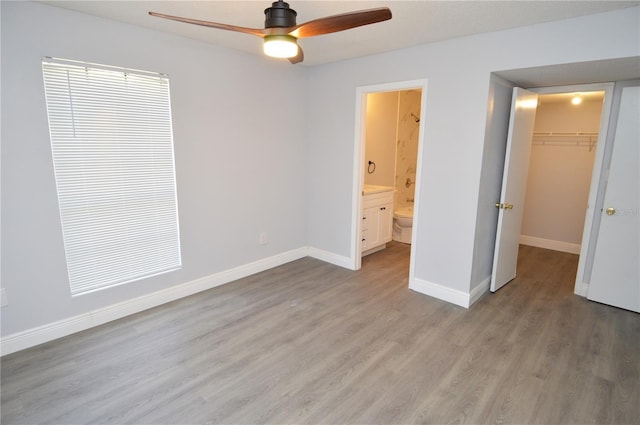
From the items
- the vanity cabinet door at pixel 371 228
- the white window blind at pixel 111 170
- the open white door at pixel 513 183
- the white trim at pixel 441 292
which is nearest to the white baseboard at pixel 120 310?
the white window blind at pixel 111 170

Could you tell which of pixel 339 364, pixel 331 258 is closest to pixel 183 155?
pixel 331 258

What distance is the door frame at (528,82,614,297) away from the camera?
3258mm

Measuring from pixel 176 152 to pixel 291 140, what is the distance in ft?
4.92

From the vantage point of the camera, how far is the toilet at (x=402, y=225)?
5230 millimetres

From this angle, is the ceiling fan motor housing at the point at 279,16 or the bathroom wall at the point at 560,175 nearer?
the ceiling fan motor housing at the point at 279,16

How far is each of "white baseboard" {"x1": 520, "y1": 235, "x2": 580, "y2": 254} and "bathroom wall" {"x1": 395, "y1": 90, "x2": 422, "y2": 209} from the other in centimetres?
193

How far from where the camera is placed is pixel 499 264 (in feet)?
11.7

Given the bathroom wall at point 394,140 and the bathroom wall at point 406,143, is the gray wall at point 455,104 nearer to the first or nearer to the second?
the bathroom wall at point 394,140

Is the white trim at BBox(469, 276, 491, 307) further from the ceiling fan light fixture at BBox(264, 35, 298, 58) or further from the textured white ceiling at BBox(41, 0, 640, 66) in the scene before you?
the ceiling fan light fixture at BBox(264, 35, 298, 58)

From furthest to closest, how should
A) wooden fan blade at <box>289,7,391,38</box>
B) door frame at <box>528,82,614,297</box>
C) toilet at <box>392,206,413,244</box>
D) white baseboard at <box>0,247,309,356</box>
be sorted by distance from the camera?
1. toilet at <box>392,206,413,244</box>
2. door frame at <box>528,82,614,297</box>
3. white baseboard at <box>0,247,309,356</box>
4. wooden fan blade at <box>289,7,391,38</box>

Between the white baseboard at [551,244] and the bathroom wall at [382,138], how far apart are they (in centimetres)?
231

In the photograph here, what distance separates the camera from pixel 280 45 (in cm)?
188

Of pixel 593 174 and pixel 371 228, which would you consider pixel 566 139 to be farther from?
pixel 371 228

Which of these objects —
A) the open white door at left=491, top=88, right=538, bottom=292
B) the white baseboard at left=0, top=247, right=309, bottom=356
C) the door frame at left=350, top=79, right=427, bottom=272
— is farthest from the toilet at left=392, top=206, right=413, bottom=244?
the white baseboard at left=0, top=247, right=309, bottom=356
